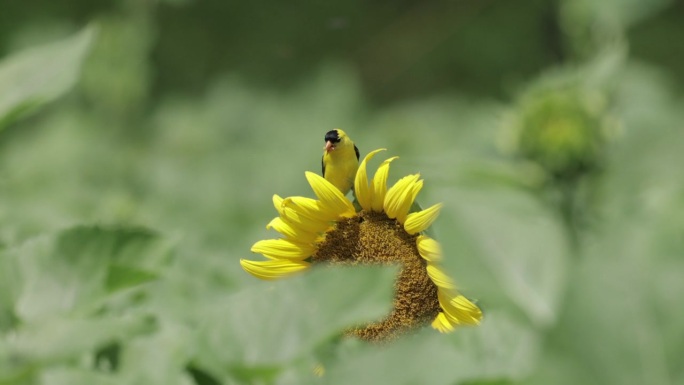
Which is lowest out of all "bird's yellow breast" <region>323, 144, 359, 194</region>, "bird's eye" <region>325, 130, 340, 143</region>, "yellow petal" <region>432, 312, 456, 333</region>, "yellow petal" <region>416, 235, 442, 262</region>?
"yellow petal" <region>432, 312, 456, 333</region>

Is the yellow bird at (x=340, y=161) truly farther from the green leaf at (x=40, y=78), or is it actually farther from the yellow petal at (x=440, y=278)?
the green leaf at (x=40, y=78)

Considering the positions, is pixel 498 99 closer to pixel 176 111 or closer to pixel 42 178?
pixel 176 111

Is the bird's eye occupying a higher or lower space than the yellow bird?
higher

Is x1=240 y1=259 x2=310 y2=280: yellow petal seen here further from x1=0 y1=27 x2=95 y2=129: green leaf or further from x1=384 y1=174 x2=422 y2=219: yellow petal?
x1=0 y1=27 x2=95 y2=129: green leaf

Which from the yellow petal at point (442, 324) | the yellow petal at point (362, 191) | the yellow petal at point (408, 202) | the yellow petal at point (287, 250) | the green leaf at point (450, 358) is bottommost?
the green leaf at point (450, 358)

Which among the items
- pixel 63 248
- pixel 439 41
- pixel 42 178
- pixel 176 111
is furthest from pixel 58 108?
pixel 63 248

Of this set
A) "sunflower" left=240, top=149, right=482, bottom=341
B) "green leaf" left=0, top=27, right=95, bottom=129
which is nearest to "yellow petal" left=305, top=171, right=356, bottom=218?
"sunflower" left=240, top=149, right=482, bottom=341

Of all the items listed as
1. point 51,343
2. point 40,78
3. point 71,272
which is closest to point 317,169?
point 40,78

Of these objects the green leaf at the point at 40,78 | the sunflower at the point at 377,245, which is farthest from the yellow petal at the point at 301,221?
the green leaf at the point at 40,78
